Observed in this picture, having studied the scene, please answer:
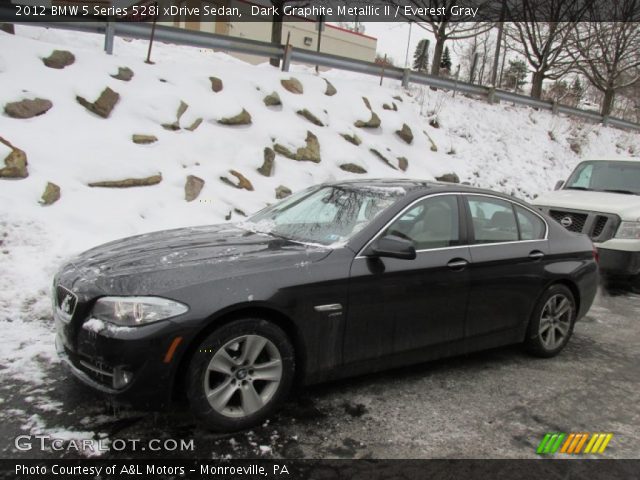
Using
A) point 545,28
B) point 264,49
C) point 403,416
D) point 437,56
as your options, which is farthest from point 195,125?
point 545,28

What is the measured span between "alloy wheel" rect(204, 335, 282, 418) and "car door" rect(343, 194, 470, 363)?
0.55 metres

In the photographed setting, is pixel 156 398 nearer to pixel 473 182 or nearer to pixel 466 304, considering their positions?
pixel 466 304

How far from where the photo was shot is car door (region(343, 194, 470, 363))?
3.50 m

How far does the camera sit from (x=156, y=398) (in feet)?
9.37

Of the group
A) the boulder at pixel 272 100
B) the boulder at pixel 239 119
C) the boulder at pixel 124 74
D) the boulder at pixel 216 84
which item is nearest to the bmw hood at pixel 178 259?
the boulder at pixel 239 119

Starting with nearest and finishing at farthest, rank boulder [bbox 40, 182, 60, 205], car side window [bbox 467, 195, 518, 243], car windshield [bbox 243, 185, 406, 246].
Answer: car windshield [bbox 243, 185, 406, 246]
car side window [bbox 467, 195, 518, 243]
boulder [bbox 40, 182, 60, 205]

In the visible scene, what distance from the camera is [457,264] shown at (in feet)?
13.0

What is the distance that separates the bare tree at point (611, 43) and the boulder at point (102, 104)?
841 inches

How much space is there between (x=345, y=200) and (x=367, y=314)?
1.03 metres

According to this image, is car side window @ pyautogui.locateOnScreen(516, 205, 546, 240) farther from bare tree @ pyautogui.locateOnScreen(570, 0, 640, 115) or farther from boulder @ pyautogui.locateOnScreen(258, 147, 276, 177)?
bare tree @ pyautogui.locateOnScreen(570, 0, 640, 115)

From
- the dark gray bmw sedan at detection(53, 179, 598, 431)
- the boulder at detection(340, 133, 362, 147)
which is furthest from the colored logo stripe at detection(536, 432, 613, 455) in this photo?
the boulder at detection(340, 133, 362, 147)

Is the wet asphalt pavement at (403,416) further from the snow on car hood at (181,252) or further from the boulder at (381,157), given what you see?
the boulder at (381,157)

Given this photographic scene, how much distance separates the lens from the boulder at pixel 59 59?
8.59 metres

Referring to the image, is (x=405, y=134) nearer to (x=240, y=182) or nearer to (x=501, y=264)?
(x=240, y=182)
